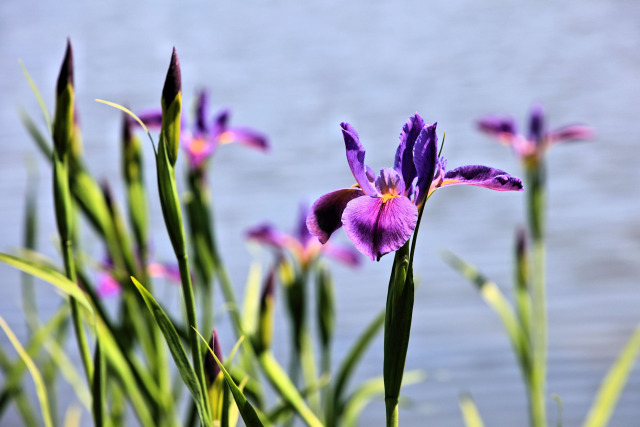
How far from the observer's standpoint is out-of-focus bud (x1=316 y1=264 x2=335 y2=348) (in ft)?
1.78

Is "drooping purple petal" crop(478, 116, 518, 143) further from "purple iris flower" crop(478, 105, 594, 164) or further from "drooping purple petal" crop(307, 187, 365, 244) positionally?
"drooping purple petal" crop(307, 187, 365, 244)

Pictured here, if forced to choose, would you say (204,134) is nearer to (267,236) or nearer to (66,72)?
(267,236)

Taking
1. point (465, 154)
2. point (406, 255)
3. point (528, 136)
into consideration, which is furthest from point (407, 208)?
point (465, 154)

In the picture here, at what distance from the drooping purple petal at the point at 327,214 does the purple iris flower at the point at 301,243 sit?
1.07 ft

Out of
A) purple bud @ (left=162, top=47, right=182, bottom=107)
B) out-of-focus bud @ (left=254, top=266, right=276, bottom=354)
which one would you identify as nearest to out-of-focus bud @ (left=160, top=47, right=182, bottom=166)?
purple bud @ (left=162, top=47, right=182, bottom=107)

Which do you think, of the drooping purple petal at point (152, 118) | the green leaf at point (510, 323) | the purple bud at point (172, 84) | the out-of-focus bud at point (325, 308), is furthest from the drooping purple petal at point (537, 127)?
the purple bud at point (172, 84)

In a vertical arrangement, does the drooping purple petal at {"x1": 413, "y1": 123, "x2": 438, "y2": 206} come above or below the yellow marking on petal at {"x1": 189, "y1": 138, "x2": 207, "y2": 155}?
below

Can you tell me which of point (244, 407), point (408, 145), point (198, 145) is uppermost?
point (198, 145)

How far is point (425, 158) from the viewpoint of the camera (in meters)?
0.24

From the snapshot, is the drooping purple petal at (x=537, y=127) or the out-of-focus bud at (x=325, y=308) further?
the drooping purple petal at (x=537, y=127)

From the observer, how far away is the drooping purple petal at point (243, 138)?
0.61 metres

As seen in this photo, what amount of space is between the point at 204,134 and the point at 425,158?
37cm

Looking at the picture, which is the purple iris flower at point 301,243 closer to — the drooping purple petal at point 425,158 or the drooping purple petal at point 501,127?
the drooping purple petal at point 501,127

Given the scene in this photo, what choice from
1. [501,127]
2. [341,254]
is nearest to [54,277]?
[341,254]
